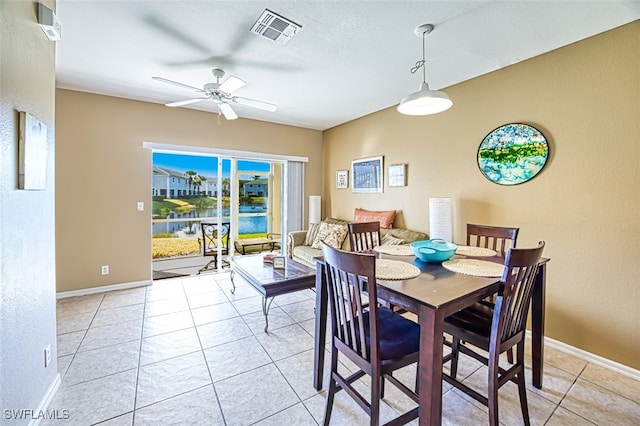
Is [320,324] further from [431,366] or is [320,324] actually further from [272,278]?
[272,278]

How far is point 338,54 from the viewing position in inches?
101

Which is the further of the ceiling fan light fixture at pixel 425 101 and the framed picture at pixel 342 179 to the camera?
the framed picture at pixel 342 179

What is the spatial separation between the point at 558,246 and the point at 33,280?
3.85 metres

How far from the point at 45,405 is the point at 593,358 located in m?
3.96

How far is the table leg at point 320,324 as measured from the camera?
184 centimetres

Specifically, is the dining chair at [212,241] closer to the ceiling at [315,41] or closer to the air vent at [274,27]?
the ceiling at [315,41]

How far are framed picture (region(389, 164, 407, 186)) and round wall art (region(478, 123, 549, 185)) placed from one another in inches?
40.7

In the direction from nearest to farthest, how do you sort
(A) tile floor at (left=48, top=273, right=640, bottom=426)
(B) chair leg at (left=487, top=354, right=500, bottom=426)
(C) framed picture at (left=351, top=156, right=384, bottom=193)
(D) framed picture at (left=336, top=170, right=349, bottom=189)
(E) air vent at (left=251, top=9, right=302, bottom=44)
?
(B) chair leg at (left=487, top=354, right=500, bottom=426), (A) tile floor at (left=48, top=273, right=640, bottom=426), (E) air vent at (left=251, top=9, right=302, bottom=44), (C) framed picture at (left=351, top=156, right=384, bottom=193), (D) framed picture at (left=336, top=170, right=349, bottom=189)

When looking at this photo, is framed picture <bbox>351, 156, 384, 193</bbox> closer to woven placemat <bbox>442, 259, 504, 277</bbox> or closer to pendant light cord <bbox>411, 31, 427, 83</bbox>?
pendant light cord <bbox>411, 31, 427, 83</bbox>

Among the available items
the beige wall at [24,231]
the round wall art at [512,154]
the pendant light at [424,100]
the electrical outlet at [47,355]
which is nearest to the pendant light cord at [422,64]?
the pendant light at [424,100]

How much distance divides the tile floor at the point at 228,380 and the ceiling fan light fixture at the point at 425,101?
2.02 m

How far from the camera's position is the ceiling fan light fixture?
1913 millimetres

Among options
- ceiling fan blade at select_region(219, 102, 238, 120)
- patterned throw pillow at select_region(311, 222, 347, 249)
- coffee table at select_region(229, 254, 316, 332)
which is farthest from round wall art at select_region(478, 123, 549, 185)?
ceiling fan blade at select_region(219, 102, 238, 120)

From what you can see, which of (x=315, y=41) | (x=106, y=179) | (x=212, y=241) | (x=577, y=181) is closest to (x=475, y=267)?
(x=577, y=181)
